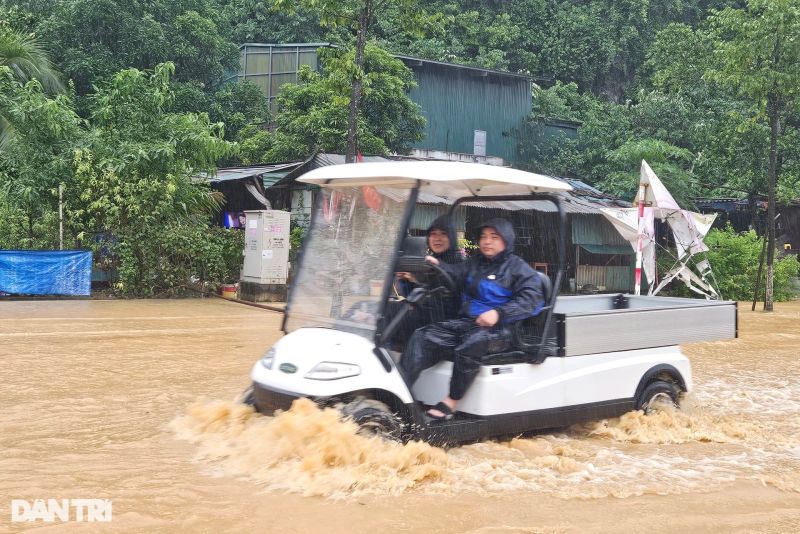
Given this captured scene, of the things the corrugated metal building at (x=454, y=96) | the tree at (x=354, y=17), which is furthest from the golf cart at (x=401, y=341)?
the corrugated metal building at (x=454, y=96)

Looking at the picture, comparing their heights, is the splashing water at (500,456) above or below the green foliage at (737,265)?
below

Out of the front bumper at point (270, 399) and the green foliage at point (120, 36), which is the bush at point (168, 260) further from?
the front bumper at point (270, 399)

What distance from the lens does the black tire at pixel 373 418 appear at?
542 centimetres

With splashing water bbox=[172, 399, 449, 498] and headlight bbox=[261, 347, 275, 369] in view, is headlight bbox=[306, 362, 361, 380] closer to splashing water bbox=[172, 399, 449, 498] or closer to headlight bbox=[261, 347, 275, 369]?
splashing water bbox=[172, 399, 449, 498]

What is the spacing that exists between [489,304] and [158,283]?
45.6 feet

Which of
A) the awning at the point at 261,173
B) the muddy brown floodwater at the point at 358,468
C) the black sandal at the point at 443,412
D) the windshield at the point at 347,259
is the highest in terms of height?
the awning at the point at 261,173

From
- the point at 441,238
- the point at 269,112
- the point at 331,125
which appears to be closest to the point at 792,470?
the point at 441,238

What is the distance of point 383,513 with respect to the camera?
4824 millimetres

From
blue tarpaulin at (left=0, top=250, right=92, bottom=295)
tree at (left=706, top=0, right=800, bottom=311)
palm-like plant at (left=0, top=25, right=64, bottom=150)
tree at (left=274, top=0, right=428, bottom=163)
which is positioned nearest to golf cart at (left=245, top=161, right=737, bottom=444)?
tree at (left=274, top=0, right=428, bottom=163)

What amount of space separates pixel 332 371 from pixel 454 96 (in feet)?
95.3

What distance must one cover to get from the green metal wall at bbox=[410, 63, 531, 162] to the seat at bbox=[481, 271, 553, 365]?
26.3m

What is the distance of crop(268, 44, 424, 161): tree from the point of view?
25.5 m

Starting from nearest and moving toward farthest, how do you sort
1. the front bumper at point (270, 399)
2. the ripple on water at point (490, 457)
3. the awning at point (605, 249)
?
the ripple on water at point (490, 457)
the front bumper at point (270, 399)
the awning at point (605, 249)

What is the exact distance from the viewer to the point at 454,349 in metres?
5.97
